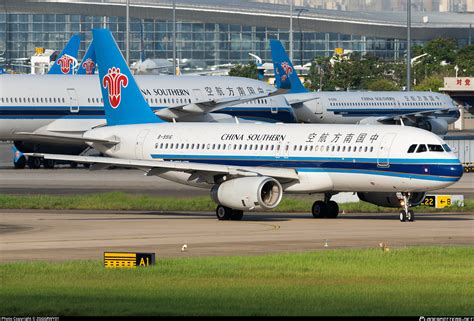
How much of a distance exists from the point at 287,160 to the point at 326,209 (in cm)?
219

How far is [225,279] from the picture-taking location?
26156mm

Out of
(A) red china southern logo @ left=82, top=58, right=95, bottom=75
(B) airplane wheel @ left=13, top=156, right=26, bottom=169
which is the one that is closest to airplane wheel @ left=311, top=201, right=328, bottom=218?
(B) airplane wheel @ left=13, top=156, right=26, bottom=169

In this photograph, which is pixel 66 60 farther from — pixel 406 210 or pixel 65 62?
pixel 406 210

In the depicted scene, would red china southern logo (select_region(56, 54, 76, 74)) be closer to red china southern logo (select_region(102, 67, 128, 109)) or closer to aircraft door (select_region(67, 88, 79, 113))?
aircraft door (select_region(67, 88, 79, 113))

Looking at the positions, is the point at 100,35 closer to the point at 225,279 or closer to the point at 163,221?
the point at 163,221

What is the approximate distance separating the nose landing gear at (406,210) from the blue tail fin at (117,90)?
11245mm

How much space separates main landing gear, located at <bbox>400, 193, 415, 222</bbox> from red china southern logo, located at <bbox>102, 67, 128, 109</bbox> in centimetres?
1269

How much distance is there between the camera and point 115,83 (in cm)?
5078

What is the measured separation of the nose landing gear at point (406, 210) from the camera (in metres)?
42.5

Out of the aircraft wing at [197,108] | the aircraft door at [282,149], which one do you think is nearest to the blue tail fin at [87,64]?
the aircraft wing at [197,108]

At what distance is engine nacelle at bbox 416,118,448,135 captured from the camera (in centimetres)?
9456

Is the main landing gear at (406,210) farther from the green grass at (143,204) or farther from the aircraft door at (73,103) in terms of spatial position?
the aircraft door at (73,103)

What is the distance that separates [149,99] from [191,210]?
89.6 feet

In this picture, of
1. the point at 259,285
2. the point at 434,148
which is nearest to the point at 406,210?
the point at 434,148
